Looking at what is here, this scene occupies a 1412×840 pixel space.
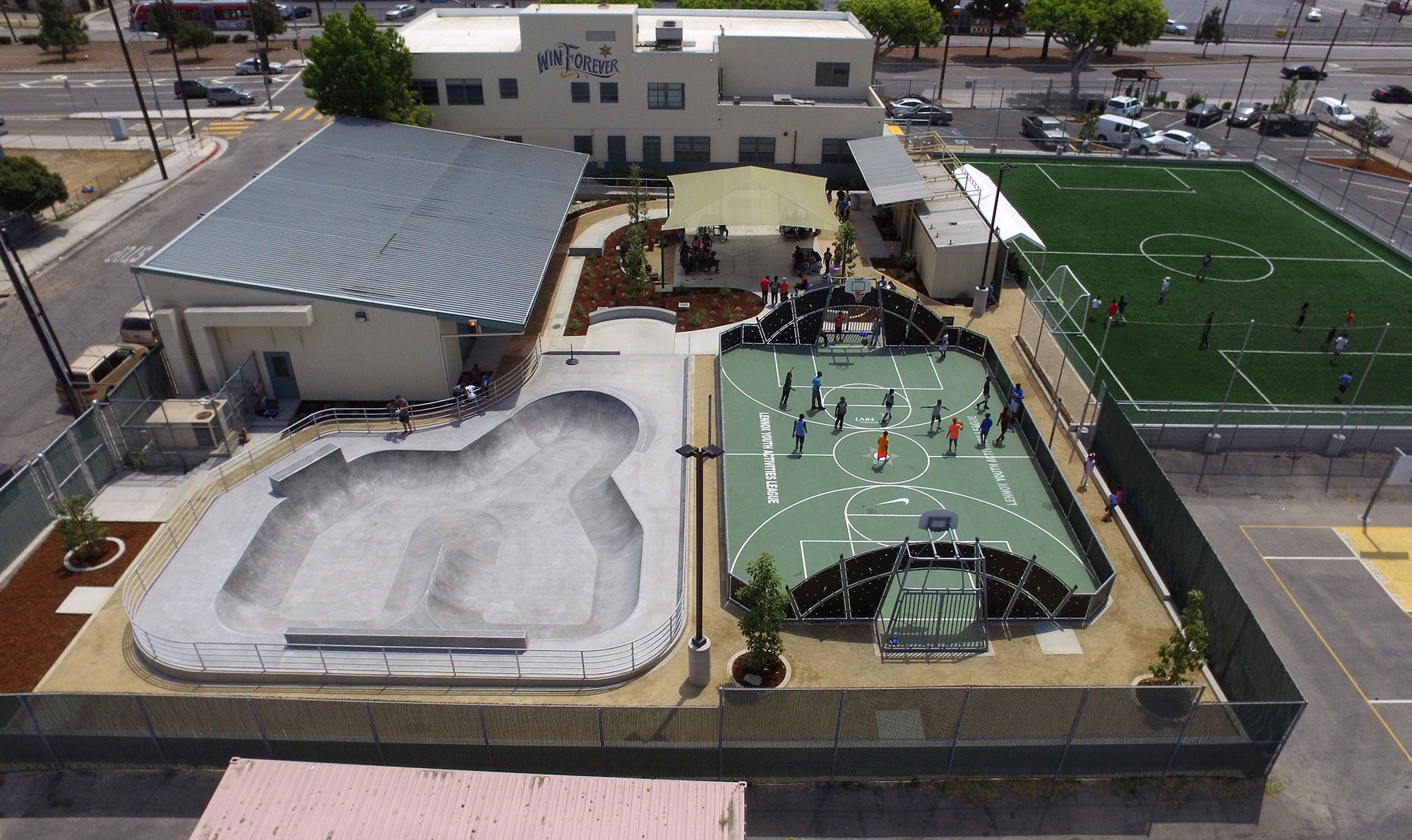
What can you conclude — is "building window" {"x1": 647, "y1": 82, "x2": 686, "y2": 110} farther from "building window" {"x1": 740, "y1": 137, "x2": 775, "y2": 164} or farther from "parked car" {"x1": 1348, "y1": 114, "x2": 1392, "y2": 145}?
"parked car" {"x1": 1348, "y1": 114, "x2": 1392, "y2": 145}

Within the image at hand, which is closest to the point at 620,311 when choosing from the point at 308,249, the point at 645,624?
the point at 308,249

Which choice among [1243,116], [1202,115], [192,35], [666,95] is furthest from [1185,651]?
[192,35]

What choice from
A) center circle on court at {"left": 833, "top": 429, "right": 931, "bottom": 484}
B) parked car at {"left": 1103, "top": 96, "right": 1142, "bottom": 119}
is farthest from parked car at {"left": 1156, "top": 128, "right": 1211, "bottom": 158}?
center circle on court at {"left": 833, "top": 429, "right": 931, "bottom": 484}

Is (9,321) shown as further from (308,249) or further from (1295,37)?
(1295,37)

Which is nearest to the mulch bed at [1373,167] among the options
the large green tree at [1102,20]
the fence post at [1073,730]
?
the large green tree at [1102,20]

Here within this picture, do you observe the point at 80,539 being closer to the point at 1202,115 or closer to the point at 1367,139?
the point at 1367,139

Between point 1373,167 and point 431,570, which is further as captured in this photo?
point 1373,167
